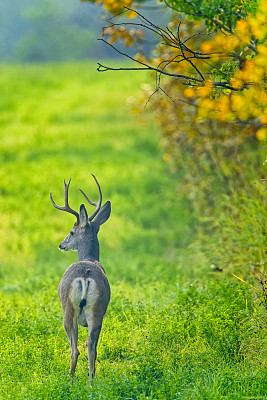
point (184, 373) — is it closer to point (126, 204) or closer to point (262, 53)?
point (262, 53)

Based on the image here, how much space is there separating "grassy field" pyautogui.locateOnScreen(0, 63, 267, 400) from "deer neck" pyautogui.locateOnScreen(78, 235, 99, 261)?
0.79 metres

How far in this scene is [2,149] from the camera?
17.3m

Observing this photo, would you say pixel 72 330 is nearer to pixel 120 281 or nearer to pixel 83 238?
pixel 83 238

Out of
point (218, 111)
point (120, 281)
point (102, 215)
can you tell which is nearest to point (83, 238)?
point (102, 215)

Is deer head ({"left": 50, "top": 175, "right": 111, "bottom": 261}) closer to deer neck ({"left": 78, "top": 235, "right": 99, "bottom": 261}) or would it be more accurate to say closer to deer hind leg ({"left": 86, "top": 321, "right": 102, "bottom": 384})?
deer neck ({"left": 78, "top": 235, "right": 99, "bottom": 261})

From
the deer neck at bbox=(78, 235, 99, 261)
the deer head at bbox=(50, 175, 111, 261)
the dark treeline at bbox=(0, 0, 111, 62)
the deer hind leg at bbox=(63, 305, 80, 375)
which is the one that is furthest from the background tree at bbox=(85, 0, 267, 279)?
the dark treeline at bbox=(0, 0, 111, 62)

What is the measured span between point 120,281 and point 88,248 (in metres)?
2.80

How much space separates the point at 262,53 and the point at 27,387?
10.4 ft

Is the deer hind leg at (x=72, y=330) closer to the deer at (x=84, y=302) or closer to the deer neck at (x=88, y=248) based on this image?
the deer at (x=84, y=302)

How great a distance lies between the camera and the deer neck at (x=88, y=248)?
20.8ft

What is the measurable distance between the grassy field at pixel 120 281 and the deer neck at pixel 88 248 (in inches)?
30.9

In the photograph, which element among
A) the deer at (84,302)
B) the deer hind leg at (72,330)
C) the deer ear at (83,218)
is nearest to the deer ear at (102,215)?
the deer ear at (83,218)

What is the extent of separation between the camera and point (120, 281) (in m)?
9.09

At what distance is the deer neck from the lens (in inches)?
250
